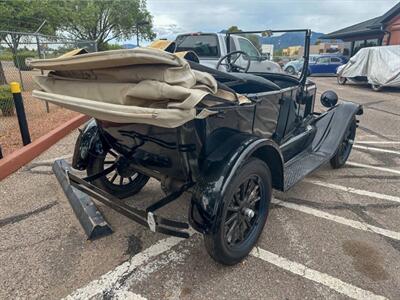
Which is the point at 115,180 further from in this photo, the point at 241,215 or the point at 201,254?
the point at 241,215

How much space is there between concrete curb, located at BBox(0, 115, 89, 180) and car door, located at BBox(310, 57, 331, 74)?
1901cm

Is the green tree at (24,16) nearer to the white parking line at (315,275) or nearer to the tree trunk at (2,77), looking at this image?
the tree trunk at (2,77)

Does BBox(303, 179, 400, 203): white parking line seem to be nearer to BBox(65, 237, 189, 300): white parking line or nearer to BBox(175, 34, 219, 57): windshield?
BBox(65, 237, 189, 300): white parking line

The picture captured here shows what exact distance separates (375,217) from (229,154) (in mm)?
1947

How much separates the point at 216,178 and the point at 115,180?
1.79 m

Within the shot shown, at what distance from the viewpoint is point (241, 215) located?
2.39 m

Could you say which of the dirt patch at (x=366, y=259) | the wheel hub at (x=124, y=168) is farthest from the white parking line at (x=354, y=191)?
the wheel hub at (x=124, y=168)

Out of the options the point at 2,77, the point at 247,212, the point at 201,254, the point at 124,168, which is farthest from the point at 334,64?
the point at 201,254

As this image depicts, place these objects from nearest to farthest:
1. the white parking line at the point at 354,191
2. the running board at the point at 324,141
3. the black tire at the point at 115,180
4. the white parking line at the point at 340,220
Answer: the white parking line at the point at 340,220
the black tire at the point at 115,180
the running board at the point at 324,141
the white parking line at the point at 354,191

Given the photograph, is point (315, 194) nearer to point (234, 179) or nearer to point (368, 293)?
point (368, 293)

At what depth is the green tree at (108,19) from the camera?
25.5 metres

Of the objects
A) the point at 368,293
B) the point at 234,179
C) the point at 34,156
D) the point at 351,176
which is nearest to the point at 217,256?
the point at 234,179

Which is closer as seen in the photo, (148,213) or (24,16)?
(148,213)

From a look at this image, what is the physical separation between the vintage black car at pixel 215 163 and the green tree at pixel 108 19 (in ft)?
81.5
